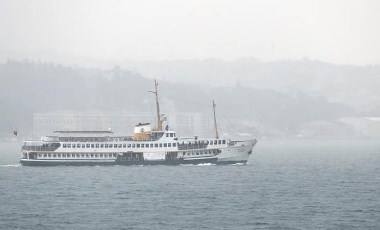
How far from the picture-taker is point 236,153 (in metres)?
130

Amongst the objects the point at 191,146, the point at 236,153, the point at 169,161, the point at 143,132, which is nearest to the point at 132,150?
the point at 143,132

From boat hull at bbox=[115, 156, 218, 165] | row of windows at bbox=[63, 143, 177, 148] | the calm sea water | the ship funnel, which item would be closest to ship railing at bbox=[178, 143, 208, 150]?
row of windows at bbox=[63, 143, 177, 148]

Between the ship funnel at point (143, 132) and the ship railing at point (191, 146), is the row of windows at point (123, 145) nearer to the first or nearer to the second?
the ship railing at point (191, 146)

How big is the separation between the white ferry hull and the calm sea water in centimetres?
260

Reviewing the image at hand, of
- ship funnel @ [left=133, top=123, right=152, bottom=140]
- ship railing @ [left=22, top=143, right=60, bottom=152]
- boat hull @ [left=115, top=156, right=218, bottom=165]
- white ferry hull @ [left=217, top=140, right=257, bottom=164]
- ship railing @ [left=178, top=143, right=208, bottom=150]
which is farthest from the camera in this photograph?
white ferry hull @ [left=217, top=140, right=257, bottom=164]

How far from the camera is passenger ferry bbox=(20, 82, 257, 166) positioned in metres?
126

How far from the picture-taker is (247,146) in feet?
425

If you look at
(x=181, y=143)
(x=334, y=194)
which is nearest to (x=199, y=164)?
(x=181, y=143)

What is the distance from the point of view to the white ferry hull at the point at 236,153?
12794 cm

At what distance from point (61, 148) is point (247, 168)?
102ft

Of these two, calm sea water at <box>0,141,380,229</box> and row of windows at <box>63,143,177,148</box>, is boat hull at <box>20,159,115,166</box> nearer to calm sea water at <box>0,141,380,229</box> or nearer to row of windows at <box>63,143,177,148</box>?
calm sea water at <box>0,141,380,229</box>

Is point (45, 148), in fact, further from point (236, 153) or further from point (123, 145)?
point (236, 153)

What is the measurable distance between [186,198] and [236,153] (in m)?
44.4

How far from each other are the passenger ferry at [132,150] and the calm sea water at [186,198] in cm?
195
